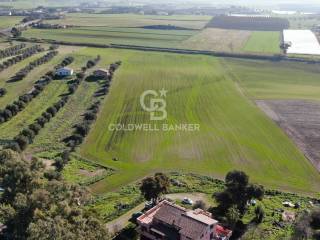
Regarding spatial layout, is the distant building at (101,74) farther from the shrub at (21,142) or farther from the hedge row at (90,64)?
the shrub at (21,142)

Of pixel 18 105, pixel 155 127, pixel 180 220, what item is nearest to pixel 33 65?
pixel 18 105

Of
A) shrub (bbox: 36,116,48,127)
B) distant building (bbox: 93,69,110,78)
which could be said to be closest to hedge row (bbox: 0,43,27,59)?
distant building (bbox: 93,69,110,78)

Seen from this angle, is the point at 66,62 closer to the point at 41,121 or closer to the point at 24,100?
the point at 24,100

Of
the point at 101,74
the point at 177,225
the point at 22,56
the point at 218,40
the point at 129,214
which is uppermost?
the point at 218,40

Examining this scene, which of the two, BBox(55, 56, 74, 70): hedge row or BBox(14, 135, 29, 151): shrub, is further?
BBox(55, 56, 74, 70): hedge row

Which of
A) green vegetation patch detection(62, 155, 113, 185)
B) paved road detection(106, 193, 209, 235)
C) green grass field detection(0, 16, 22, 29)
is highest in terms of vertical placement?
green grass field detection(0, 16, 22, 29)

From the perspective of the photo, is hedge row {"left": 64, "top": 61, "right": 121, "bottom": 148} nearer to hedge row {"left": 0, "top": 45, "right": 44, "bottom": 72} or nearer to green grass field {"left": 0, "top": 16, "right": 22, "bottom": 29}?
hedge row {"left": 0, "top": 45, "right": 44, "bottom": 72}

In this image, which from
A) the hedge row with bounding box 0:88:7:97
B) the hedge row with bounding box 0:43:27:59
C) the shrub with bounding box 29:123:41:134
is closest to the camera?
the shrub with bounding box 29:123:41:134

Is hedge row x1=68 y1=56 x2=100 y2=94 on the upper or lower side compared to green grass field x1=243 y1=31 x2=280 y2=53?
lower

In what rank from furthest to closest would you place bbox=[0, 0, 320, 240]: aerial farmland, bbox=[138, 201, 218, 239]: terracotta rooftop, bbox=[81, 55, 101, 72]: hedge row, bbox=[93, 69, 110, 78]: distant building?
bbox=[81, 55, 101, 72]: hedge row, bbox=[93, 69, 110, 78]: distant building, bbox=[0, 0, 320, 240]: aerial farmland, bbox=[138, 201, 218, 239]: terracotta rooftop
